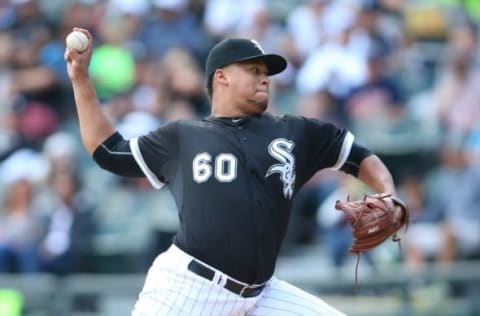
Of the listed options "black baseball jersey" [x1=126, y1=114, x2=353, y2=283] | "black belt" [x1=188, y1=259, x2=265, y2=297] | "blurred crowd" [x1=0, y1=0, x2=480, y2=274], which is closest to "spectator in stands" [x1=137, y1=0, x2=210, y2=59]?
"blurred crowd" [x1=0, y1=0, x2=480, y2=274]

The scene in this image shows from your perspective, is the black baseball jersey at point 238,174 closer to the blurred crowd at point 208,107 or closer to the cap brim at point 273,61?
the cap brim at point 273,61

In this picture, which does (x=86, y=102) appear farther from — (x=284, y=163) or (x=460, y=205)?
(x=460, y=205)

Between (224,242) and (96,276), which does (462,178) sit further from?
(224,242)

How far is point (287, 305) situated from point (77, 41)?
1.62 metres

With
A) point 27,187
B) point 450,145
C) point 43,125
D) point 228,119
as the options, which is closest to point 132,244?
point 27,187

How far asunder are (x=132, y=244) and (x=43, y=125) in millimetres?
2017

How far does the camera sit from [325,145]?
592 centimetres

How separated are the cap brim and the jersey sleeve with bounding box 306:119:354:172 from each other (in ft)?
0.96

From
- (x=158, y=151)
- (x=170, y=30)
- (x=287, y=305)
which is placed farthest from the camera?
(x=170, y=30)

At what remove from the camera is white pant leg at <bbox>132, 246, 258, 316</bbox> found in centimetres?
557

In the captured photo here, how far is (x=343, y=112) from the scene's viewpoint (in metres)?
11.3

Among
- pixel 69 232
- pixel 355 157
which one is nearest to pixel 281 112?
pixel 69 232

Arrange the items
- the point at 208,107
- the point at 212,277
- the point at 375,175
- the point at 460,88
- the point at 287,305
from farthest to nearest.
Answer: the point at 208,107 → the point at 460,88 → the point at 375,175 → the point at 287,305 → the point at 212,277

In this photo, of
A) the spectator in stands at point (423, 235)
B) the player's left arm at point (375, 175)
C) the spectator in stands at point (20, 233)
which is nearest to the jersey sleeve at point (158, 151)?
the player's left arm at point (375, 175)
